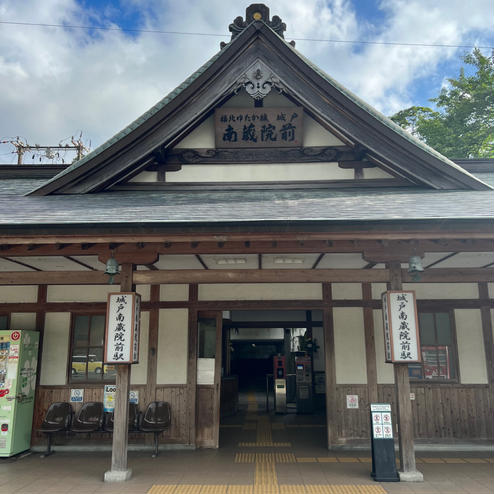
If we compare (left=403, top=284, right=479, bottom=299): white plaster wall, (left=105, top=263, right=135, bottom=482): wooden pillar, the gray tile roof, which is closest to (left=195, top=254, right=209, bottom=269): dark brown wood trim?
the gray tile roof

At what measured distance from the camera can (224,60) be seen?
7.34m

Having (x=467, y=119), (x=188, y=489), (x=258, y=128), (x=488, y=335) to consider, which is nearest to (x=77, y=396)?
(x=188, y=489)

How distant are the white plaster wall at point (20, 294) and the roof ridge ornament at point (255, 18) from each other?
6.02 metres

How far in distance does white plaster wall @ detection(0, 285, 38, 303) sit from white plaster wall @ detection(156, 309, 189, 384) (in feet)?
8.45

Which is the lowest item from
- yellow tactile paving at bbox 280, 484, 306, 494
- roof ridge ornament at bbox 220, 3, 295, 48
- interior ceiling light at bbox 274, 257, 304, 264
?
yellow tactile paving at bbox 280, 484, 306, 494

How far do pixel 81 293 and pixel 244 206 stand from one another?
4.06 m

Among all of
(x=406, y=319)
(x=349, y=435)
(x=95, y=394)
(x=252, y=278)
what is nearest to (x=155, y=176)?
(x=252, y=278)

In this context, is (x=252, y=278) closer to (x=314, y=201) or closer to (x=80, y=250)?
(x=314, y=201)

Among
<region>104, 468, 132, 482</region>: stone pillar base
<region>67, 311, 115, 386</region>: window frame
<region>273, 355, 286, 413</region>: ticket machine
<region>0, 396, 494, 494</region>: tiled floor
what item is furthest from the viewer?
<region>273, 355, 286, 413</region>: ticket machine

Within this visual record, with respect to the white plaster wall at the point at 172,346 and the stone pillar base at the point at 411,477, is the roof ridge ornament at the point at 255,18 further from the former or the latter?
the stone pillar base at the point at 411,477

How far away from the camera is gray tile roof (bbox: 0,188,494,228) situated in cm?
518

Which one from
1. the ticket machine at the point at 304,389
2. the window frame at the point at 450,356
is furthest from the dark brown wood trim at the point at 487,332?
the ticket machine at the point at 304,389

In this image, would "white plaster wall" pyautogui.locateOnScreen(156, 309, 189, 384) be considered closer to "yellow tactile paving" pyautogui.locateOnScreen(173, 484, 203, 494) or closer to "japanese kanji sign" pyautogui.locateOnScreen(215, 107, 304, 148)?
"yellow tactile paving" pyautogui.locateOnScreen(173, 484, 203, 494)

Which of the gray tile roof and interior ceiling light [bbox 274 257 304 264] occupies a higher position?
the gray tile roof
